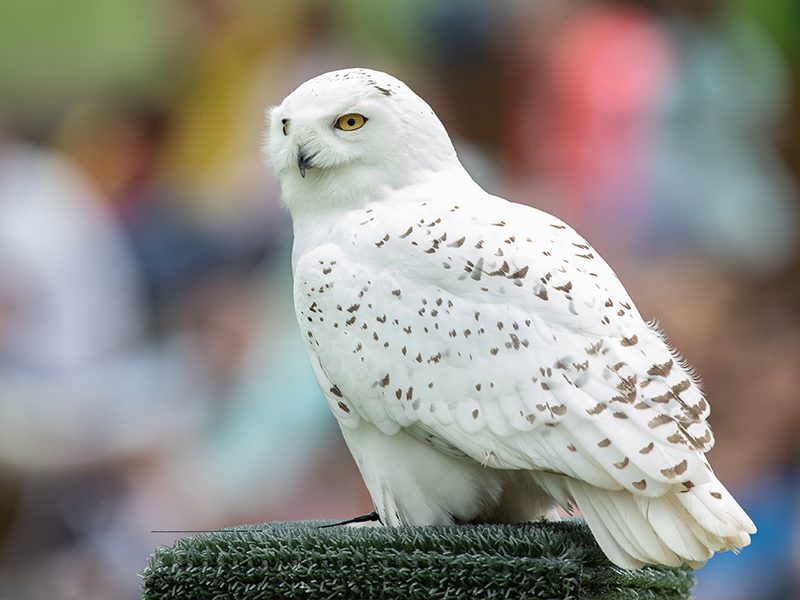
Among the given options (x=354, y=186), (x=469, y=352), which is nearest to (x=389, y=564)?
(x=469, y=352)

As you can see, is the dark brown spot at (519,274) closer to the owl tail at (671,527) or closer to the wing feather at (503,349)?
the wing feather at (503,349)

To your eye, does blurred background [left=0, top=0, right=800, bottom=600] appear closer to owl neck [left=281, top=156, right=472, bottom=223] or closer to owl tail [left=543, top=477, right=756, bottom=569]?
owl neck [left=281, top=156, right=472, bottom=223]

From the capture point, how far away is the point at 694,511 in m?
1.62

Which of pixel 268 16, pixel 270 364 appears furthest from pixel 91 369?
pixel 268 16

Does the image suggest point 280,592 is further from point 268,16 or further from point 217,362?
point 268,16

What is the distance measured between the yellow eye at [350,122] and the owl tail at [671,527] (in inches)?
29.6

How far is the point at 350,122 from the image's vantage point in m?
1.96

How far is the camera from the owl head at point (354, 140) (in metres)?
1.94

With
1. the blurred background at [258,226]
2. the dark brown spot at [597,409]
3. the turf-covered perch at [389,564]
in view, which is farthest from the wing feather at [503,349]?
the blurred background at [258,226]

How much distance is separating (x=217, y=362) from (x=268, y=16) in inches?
50.7

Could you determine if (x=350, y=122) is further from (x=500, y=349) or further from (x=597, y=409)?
(x=597, y=409)

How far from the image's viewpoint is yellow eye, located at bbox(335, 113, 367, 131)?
1.95 meters

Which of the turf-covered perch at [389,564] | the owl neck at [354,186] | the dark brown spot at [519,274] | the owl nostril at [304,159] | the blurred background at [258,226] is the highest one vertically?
the blurred background at [258,226]

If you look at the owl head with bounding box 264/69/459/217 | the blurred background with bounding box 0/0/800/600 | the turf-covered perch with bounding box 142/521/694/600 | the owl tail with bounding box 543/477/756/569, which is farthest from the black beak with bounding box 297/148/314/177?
the blurred background with bounding box 0/0/800/600
